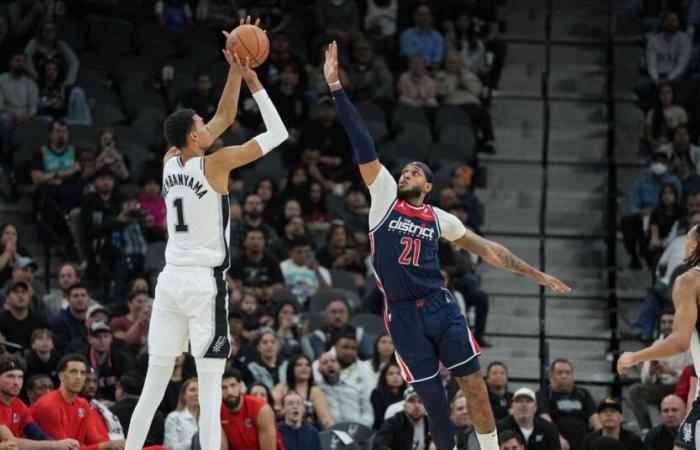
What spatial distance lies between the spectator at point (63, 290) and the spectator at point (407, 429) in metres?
4.03

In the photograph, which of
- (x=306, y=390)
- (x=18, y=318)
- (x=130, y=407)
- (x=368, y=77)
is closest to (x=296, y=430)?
(x=306, y=390)

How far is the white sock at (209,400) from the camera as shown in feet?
34.0

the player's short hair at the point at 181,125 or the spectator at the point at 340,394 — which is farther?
the spectator at the point at 340,394

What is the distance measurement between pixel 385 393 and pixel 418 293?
5020 millimetres

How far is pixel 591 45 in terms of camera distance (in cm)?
2366

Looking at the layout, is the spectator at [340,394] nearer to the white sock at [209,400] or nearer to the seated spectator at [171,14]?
the white sock at [209,400]

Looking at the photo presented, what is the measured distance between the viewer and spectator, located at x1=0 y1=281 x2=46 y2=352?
15.4m

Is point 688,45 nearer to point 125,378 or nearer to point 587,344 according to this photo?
point 587,344

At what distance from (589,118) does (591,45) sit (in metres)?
1.66

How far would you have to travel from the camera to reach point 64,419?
1330 centimetres

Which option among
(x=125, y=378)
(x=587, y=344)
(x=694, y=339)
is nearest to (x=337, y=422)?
(x=125, y=378)

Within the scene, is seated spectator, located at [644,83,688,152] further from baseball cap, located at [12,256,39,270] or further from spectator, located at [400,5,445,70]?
baseball cap, located at [12,256,39,270]

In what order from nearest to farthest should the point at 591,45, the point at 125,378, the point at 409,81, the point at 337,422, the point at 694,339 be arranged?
the point at 694,339 → the point at 125,378 → the point at 337,422 → the point at 409,81 → the point at 591,45

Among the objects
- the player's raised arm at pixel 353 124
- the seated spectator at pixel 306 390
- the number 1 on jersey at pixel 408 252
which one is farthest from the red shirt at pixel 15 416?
the player's raised arm at pixel 353 124
